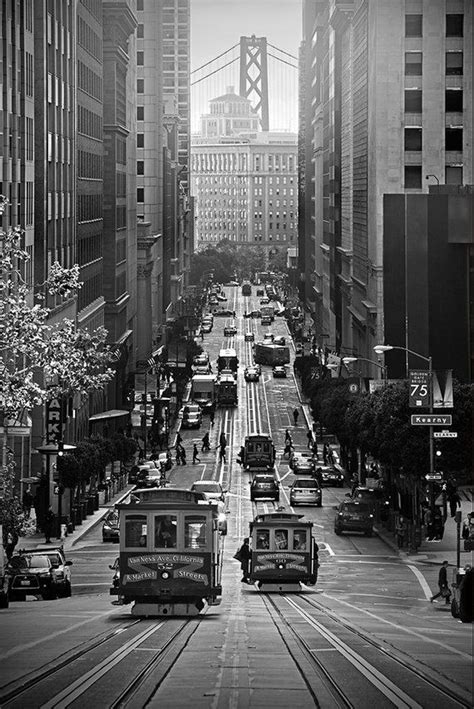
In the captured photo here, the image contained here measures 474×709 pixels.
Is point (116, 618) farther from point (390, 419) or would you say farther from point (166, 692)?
point (390, 419)

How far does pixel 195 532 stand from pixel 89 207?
7907cm

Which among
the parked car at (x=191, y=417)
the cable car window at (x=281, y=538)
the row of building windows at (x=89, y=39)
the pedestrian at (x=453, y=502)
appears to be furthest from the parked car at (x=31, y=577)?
the parked car at (x=191, y=417)

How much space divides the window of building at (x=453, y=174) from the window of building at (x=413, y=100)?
16.5 ft

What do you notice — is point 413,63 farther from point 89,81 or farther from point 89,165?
point 89,165

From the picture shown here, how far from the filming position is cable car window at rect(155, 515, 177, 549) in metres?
38.8

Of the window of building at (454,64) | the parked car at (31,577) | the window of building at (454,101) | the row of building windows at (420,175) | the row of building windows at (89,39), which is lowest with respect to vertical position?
the parked car at (31,577)

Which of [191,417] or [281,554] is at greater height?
[281,554]

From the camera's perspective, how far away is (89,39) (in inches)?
4532

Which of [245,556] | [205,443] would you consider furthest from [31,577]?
[205,443]

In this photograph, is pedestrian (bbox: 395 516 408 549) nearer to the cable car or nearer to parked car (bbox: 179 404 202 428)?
the cable car

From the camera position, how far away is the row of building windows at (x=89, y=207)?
108938 mm

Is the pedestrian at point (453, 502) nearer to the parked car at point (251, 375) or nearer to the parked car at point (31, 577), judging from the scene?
the parked car at point (31, 577)

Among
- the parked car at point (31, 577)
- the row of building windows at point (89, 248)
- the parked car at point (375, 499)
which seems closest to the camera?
the parked car at point (31, 577)

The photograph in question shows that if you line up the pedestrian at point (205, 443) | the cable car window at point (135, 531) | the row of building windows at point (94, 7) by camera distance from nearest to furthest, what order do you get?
the cable car window at point (135, 531) < the row of building windows at point (94, 7) < the pedestrian at point (205, 443)
